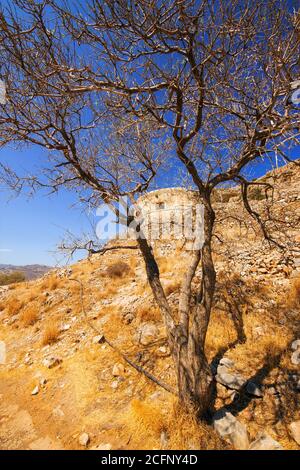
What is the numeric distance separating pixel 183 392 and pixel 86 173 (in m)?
4.16

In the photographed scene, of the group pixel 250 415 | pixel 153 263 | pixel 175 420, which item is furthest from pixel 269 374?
pixel 153 263

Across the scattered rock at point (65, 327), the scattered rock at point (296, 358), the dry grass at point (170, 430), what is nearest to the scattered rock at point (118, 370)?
the dry grass at point (170, 430)

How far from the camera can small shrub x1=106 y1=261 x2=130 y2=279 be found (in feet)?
Result: 33.2

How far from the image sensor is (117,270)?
33.8 feet

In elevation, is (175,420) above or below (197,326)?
below

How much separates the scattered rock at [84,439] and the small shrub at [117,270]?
22.4 ft

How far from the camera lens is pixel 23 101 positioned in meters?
3.90

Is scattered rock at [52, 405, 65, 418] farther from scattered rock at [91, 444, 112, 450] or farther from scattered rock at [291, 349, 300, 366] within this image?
scattered rock at [291, 349, 300, 366]

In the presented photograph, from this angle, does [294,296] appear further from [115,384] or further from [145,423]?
[115,384]

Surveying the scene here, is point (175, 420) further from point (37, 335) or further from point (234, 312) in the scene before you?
point (37, 335)

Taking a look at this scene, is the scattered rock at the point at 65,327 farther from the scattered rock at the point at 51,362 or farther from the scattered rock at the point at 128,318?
the scattered rock at the point at 128,318

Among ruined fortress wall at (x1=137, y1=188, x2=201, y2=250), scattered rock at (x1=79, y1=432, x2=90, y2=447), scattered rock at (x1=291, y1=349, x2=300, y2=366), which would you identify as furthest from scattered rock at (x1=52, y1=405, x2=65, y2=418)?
ruined fortress wall at (x1=137, y1=188, x2=201, y2=250)

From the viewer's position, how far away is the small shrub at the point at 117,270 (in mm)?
10109
